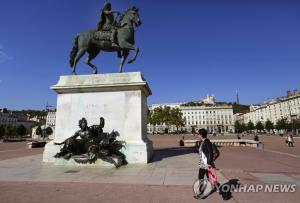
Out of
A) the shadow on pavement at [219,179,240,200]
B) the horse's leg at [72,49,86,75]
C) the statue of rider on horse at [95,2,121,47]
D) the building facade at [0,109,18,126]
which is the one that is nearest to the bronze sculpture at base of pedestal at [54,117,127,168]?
the horse's leg at [72,49,86,75]

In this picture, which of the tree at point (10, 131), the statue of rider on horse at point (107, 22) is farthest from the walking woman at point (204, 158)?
the tree at point (10, 131)

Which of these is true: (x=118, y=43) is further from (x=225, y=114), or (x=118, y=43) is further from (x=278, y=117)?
(x=225, y=114)

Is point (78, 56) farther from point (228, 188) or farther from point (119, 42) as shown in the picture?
point (228, 188)

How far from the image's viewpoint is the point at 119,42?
37.4ft

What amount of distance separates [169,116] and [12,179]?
325 feet

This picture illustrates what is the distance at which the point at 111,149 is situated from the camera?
954 cm

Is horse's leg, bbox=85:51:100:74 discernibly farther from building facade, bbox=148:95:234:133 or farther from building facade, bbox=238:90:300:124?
building facade, bbox=148:95:234:133

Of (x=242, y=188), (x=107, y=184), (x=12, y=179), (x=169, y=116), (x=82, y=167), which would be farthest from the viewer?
(x=169, y=116)

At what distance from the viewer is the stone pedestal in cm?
1061

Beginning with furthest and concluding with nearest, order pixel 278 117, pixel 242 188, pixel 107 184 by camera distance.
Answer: pixel 278 117 → pixel 107 184 → pixel 242 188

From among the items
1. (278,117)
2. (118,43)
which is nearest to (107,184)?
(118,43)

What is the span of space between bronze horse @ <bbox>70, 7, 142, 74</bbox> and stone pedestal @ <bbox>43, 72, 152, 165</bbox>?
1.20m

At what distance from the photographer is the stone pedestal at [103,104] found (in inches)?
418

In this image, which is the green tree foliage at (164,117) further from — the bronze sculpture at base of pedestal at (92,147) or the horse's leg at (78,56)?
the bronze sculpture at base of pedestal at (92,147)
